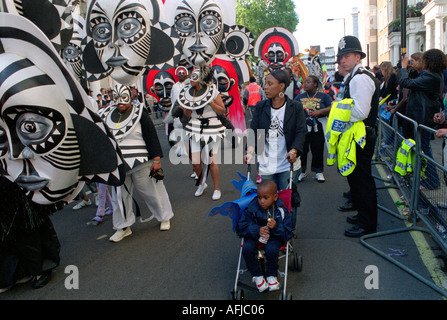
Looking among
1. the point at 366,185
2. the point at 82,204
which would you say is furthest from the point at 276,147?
the point at 82,204

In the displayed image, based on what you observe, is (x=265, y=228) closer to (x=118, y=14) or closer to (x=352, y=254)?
(x=352, y=254)

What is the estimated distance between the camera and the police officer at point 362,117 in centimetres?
436

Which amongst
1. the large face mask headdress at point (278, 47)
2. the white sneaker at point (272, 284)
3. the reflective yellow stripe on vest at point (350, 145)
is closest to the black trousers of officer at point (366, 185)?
the reflective yellow stripe on vest at point (350, 145)

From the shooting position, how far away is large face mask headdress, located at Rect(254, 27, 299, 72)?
1044 cm

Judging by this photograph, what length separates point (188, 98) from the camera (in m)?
6.34

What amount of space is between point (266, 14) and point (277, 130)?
48.8 meters

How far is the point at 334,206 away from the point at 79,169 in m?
3.70

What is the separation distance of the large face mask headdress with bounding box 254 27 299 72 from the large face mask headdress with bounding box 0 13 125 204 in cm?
748

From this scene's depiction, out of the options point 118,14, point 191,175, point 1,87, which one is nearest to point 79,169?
point 1,87

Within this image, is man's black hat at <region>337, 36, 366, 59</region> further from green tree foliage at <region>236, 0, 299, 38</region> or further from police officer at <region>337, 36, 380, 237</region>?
green tree foliage at <region>236, 0, 299, 38</region>

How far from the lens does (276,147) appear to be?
14.3ft

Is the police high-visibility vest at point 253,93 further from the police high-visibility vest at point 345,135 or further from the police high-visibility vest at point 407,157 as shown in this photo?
the police high-visibility vest at point 345,135

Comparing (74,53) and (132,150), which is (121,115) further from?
(74,53)

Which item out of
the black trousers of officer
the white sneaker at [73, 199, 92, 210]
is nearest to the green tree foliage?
the white sneaker at [73, 199, 92, 210]
